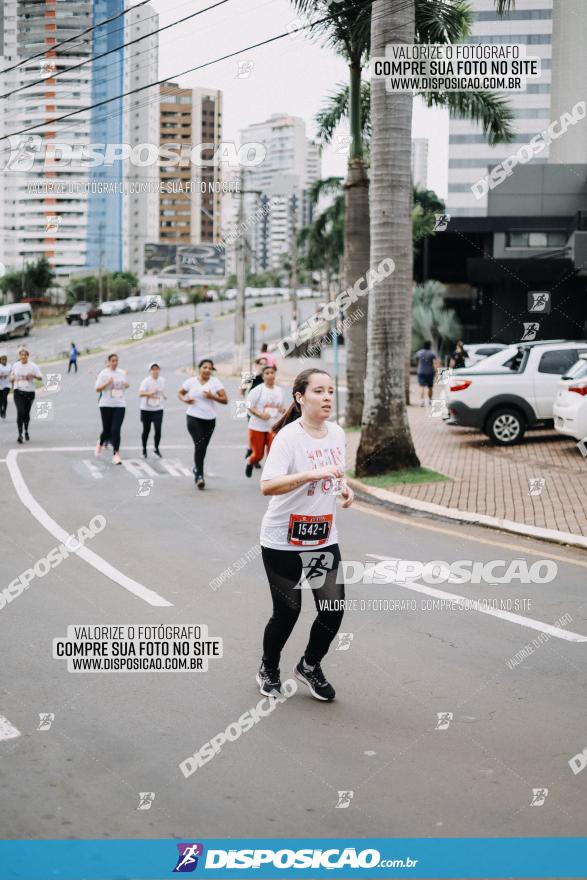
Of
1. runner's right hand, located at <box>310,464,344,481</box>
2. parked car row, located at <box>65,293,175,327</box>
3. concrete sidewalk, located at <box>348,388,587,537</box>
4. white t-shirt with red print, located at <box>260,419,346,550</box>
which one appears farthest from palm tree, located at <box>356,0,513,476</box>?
parked car row, located at <box>65,293,175,327</box>

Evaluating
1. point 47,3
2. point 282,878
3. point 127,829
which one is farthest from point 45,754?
point 47,3

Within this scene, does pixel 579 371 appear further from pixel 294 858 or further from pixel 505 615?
pixel 294 858

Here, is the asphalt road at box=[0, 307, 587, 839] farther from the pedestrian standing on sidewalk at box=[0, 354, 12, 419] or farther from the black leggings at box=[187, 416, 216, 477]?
the pedestrian standing on sidewalk at box=[0, 354, 12, 419]

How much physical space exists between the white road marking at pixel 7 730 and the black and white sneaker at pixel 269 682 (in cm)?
145

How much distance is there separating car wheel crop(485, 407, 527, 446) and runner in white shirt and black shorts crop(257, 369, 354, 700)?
1298 cm

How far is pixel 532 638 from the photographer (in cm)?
729

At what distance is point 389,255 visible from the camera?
1464 centimetres

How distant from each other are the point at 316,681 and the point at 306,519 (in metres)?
1.02

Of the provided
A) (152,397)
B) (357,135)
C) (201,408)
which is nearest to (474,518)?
(201,408)

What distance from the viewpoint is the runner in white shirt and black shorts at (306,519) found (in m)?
5.84

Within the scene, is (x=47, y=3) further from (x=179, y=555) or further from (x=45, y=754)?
(x=45, y=754)

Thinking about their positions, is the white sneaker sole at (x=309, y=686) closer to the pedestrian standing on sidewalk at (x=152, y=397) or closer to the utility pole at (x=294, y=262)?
the pedestrian standing on sidewalk at (x=152, y=397)

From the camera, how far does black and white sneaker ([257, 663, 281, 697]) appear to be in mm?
6098

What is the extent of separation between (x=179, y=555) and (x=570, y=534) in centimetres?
419
